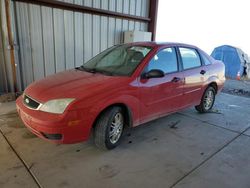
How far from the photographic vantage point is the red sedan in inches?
92.0

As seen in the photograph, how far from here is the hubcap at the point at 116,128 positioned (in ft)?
8.98

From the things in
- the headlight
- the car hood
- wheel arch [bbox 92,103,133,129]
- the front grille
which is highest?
the car hood

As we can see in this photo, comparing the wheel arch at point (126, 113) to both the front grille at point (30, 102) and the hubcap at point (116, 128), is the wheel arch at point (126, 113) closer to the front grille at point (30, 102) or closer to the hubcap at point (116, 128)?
the hubcap at point (116, 128)

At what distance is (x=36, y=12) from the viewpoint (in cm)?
509

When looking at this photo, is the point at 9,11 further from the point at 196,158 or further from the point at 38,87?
the point at 196,158

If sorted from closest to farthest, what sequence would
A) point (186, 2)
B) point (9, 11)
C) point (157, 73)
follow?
point (157, 73)
point (9, 11)
point (186, 2)

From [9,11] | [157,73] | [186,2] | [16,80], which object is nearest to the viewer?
[157,73]

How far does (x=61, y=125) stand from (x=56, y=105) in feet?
0.78

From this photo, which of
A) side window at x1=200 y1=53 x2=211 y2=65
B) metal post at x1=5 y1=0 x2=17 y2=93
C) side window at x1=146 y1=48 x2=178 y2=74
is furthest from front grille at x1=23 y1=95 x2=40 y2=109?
side window at x1=200 y1=53 x2=211 y2=65

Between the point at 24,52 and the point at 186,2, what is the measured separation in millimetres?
12302

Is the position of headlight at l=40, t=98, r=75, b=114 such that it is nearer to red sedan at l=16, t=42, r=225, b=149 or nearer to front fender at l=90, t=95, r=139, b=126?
red sedan at l=16, t=42, r=225, b=149

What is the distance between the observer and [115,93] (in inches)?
101

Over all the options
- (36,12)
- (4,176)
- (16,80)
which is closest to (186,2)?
(36,12)

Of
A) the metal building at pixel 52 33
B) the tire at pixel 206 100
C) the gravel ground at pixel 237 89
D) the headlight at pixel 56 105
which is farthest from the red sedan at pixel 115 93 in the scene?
the gravel ground at pixel 237 89
